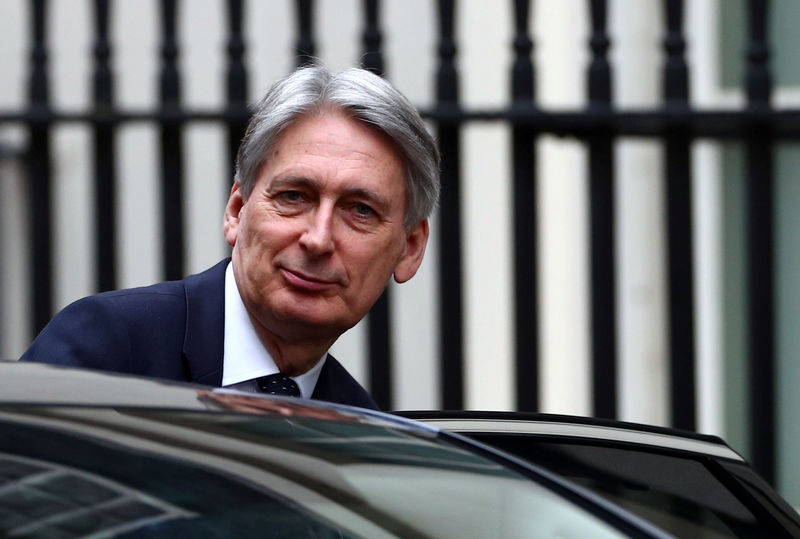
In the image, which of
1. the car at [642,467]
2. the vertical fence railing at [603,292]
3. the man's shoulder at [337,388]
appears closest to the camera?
the car at [642,467]

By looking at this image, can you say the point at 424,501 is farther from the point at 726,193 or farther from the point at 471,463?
the point at 726,193

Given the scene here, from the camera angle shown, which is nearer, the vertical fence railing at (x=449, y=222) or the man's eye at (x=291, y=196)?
the man's eye at (x=291, y=196)

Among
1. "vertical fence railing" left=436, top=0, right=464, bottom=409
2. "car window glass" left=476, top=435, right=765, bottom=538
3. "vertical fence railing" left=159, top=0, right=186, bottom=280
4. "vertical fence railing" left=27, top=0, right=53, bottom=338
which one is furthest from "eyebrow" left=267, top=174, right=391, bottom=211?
"vertical fence railing" left=27, top=0, right=53, bottom=338

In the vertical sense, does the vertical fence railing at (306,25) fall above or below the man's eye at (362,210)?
above

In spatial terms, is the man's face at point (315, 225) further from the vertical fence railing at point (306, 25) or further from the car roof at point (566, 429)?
the vertical fence railing at point (306, 25)

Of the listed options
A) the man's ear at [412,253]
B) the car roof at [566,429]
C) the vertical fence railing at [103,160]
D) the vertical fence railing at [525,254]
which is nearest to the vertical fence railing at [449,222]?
the vertical fence railing at [525,254]

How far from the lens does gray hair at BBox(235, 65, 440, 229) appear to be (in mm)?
2223

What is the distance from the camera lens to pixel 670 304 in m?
4.34

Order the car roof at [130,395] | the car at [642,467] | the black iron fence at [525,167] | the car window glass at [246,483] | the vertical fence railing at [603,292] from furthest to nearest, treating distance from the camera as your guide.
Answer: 1. the vertical fence railing at [603,292]
2. the black iron fence at [525,167]
3. the car at [642,467]
4. the car roof at [130,395]
5. the car window glass at [246,483]

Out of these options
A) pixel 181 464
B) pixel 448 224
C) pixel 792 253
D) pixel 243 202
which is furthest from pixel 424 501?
pixel 792 253

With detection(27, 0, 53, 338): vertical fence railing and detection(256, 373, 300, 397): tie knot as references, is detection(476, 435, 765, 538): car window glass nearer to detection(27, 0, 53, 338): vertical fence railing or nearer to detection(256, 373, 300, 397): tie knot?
detection(256, 373, 300, 397): tie knot

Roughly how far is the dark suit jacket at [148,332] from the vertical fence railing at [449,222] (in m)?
2.00

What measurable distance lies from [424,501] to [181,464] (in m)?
0.25

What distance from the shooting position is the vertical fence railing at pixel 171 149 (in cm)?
430
